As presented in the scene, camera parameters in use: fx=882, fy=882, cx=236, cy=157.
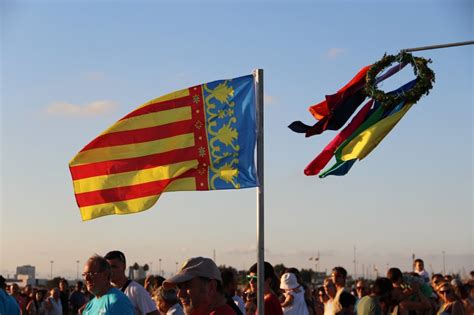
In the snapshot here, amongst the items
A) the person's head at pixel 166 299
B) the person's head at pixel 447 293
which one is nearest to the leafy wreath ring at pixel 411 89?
the person's head at pixel 166 299

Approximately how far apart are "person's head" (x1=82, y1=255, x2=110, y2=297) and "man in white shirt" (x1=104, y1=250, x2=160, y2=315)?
3.49 ft

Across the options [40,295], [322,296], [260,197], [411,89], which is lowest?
[40,295]

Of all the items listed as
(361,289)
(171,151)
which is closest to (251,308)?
(361,289)

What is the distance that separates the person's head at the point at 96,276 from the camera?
782 centimetres

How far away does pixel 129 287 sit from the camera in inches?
364

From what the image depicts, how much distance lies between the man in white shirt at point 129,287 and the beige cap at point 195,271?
3071mm

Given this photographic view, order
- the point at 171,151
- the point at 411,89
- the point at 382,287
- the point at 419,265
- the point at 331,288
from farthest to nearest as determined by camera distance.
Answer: the point at 419,265, the point at 331,288, the point at 382,287, the point at 411,89, the point at 171,151

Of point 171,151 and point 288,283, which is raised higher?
point 171,151

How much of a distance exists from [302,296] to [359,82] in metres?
2.93

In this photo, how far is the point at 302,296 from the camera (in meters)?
11.5

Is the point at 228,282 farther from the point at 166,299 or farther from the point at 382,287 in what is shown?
the point at 382,287

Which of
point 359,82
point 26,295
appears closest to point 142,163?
point 359,82

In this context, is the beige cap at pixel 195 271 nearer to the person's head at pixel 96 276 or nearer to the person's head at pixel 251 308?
the person's head at pixel 96 276

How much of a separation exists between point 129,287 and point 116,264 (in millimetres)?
285
